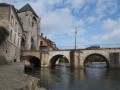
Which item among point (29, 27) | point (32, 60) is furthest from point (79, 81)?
point (29, 27)

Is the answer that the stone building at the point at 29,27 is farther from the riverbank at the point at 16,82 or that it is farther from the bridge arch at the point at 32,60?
the riverbank at the point at 16,82

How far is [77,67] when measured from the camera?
46094mm

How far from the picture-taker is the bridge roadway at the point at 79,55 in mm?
45031

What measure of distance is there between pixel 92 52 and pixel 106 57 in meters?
3.24

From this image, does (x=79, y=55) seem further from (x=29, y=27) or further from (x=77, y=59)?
(x=29, y=27)

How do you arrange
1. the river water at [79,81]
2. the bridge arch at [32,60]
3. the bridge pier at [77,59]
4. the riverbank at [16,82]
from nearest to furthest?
the riverbank at [16,82] → the river water at [79,81] → the bridge pier at [77,59] → the bridge arch at [32,60]

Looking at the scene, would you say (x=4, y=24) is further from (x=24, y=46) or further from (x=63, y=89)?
(x=24, y=46)

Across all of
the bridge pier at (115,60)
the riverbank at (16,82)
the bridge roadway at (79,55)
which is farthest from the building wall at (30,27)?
the riverbank at (16,82)

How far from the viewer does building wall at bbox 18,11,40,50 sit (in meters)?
57.4

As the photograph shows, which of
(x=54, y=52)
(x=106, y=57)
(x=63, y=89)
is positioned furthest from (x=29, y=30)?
(x=63, y=89)

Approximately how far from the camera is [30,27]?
192 ft

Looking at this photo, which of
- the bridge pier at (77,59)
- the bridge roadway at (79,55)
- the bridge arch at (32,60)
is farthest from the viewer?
the bridge arch at (32,60)

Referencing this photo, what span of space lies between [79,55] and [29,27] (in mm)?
18363

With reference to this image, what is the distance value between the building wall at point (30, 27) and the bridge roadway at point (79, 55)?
645 centimetres
